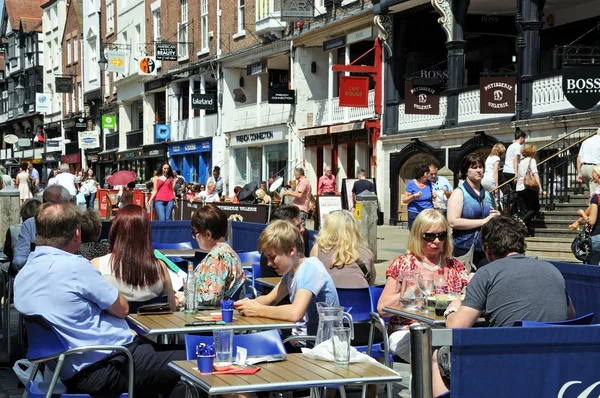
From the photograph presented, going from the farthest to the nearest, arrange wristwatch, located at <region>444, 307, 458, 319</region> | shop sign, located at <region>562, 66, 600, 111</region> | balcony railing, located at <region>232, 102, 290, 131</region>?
balcony railing, located at <region>232, 102, 290, 131</region> < shop sign, located at <region>562, 66, 600, 111</region> < wristwatch, located at <region>444, 307, 458, 319</region>

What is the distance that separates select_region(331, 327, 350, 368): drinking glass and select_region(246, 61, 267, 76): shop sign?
3117 cm

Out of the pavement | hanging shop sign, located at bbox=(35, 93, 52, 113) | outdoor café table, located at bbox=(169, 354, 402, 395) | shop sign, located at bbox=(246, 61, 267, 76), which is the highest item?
hanging shop sign, located at bbox=(35, 93, 52, 113)

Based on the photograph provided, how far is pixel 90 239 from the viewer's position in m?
8.00

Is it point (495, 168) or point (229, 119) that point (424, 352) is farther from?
point (229, 119)

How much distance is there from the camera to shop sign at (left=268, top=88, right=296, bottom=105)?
32.4 m

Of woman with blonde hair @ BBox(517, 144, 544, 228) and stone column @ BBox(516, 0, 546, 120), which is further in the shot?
stone column @ BBox(516, 0, 546, 120)

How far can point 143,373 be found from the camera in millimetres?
5621

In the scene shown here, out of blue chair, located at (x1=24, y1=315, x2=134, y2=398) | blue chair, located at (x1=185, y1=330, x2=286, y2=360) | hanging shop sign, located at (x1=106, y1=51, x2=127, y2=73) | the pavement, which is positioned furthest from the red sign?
blue chair, located at (x1=185, y1=330, x2=286, y2=360)

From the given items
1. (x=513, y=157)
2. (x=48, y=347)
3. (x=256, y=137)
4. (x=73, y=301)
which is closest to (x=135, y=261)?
(x=73, y=301)

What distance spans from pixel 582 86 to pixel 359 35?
1222 cm

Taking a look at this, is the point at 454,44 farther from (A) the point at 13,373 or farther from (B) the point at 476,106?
(A) the point at 13,373

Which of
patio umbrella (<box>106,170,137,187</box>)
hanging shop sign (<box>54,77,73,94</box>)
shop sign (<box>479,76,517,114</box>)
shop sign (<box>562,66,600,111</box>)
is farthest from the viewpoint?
hanging shop sign (<box>54,77,73,94</box>)

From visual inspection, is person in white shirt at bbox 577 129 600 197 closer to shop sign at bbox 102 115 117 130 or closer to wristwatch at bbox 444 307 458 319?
wristwatch at bbox 444 307 458 319

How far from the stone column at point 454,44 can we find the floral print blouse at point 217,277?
61.0 feet
